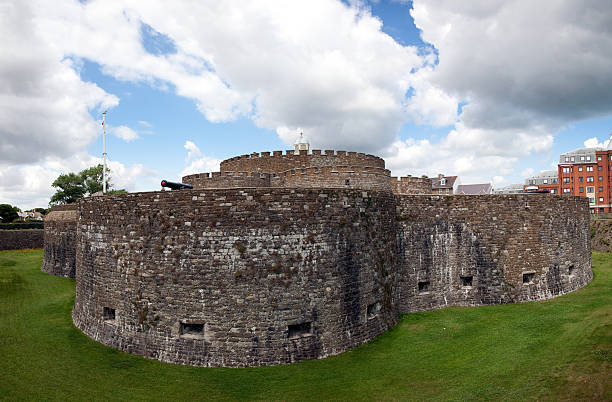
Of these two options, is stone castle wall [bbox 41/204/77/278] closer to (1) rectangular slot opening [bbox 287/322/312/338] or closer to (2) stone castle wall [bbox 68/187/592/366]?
(2) stone castle wall [bbox 68/187/592/366]

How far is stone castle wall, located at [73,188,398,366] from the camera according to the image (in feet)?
35.9

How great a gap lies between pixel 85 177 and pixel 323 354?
64243 millimetres

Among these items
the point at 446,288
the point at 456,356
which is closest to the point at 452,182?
the point at 446,288

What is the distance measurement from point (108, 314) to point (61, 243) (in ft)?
60.0

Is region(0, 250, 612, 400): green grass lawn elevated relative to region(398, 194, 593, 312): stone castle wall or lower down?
lower down

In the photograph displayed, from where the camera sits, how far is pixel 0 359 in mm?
11453

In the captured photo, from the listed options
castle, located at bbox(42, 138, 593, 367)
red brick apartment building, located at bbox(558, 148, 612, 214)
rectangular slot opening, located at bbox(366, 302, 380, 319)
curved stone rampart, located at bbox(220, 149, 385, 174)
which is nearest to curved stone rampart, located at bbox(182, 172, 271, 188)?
curved stone rampart, located at bbox(220, 149, 385, 174)

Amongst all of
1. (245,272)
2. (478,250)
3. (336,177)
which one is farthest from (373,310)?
(336,177)

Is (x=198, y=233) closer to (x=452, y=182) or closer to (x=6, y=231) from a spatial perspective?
(x=6, y=231)

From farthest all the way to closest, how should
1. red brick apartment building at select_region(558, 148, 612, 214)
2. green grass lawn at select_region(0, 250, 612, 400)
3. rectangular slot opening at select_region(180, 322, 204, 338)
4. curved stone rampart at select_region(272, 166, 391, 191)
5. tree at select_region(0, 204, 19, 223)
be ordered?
red brick apartment building at select_region(558, 148, 612, 214) < tree at select_region(0, 204, 19, 223) < curved stone rampart at select_region(272, 166, 391, 191) < rectangular slot opening at select_region(180, 322, 204, 338) < green grass lawn at select_region(0, 250, 612, 400)

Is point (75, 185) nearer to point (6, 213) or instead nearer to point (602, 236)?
point (6, 213)

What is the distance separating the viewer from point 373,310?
43.4 ft

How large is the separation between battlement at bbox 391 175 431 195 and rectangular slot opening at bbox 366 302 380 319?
11.5m

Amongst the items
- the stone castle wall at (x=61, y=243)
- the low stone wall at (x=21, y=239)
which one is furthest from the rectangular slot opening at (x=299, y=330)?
the low stone wall at (x=21, y=239)
